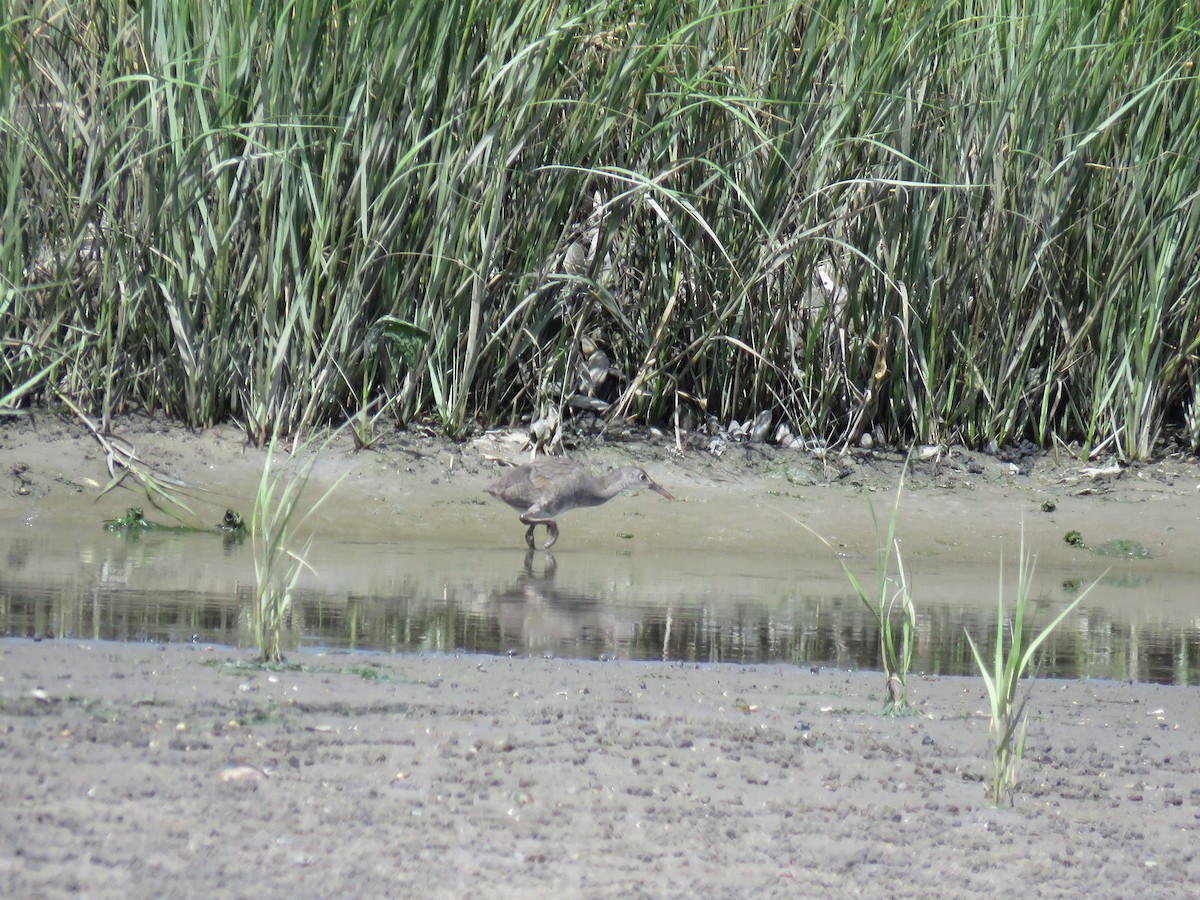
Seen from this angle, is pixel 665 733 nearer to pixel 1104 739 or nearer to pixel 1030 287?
pixel 1104 739

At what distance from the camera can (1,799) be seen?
2441 millimetres

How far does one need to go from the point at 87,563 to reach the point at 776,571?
8.81 feet

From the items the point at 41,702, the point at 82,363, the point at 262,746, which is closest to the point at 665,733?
the point at 262,746

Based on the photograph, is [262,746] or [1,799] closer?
[1,799]

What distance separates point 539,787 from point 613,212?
4482mm

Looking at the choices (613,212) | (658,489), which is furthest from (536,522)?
(613,212)

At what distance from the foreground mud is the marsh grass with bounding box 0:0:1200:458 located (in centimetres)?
311

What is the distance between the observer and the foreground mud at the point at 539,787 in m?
2.31

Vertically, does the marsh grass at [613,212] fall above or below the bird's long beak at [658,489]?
above

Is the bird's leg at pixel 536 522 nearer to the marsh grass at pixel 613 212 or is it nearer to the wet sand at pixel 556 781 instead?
the marsh grass at pixel 613 212

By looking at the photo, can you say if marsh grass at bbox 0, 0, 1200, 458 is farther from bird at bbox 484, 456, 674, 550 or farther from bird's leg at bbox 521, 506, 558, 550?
bird's leg at bbox 521, 506, 558, 550

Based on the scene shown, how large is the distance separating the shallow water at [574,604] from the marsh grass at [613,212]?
1.05 meters

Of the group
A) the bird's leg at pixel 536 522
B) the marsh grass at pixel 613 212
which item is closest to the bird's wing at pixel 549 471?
the bird's leg at pixel 536 522

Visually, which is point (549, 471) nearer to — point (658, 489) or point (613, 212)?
point (658, 489)
